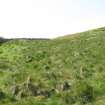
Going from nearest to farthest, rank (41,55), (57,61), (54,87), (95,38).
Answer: (54,87), (57,61), (41,55), (95,38)

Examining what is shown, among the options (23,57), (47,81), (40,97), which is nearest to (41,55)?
(23,57)

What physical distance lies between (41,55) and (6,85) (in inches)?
544

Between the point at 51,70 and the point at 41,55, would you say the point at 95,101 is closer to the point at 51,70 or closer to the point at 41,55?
the point at 51,70

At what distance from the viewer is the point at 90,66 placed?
1614 inches

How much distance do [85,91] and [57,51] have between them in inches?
756

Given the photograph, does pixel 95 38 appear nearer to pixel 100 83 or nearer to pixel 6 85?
pixel 100 83

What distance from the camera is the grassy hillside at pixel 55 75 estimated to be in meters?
31.5

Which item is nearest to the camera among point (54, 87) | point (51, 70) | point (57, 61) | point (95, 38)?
point (54, 87)

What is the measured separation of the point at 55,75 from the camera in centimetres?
3766

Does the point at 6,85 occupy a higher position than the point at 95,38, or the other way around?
the point at 95,38

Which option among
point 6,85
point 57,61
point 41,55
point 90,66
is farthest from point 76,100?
point 41,55

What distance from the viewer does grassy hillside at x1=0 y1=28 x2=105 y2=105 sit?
31.5 m

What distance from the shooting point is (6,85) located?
35.0m

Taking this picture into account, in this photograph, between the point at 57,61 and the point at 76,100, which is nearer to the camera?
the point at 76,100
